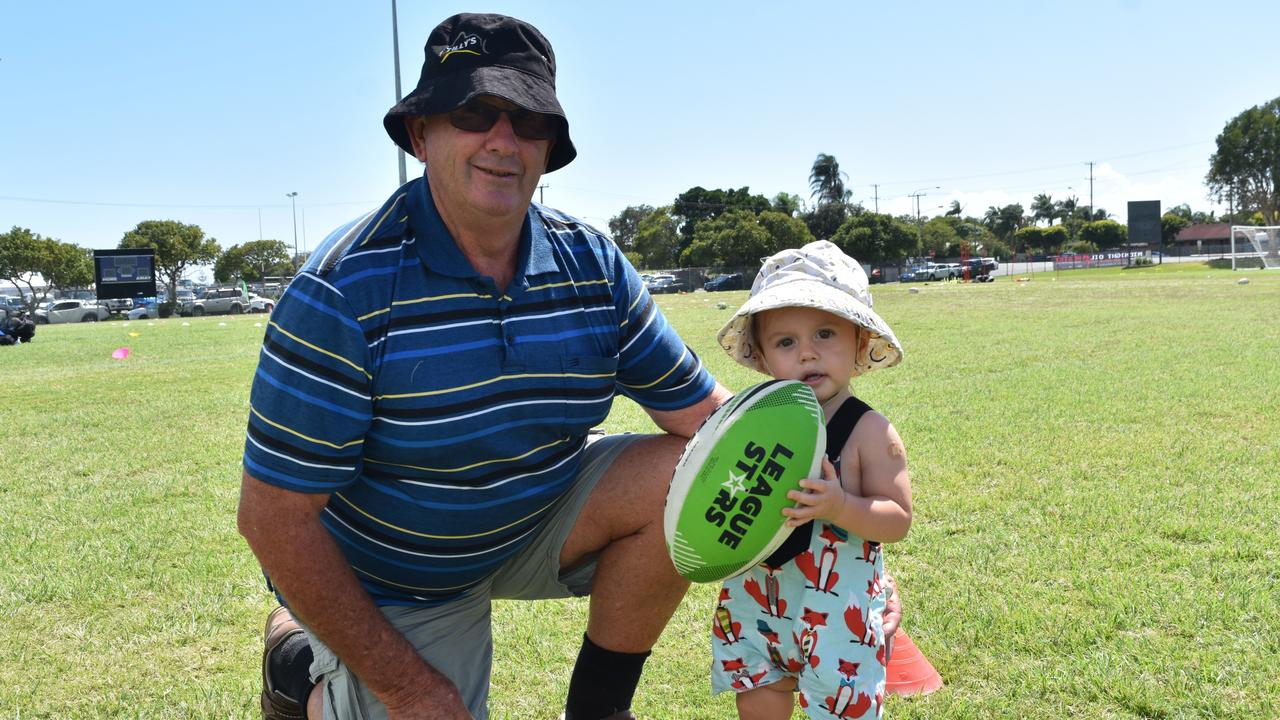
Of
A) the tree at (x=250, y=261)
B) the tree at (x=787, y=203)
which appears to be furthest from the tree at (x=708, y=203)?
the tree at (x=250, y=261)

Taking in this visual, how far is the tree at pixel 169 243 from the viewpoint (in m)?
55.5

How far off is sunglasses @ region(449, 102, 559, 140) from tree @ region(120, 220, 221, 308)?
192 ft

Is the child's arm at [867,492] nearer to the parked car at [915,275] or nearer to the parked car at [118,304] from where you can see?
the parked car at [118,304]

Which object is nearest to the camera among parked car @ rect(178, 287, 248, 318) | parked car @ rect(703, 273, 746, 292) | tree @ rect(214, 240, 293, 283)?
parked car @ rect(178, 287, 248, 318)

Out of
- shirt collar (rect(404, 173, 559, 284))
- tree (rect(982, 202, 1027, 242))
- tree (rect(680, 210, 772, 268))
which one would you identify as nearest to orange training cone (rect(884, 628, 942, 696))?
shirt collar (rect(404, 173, 559, 284))

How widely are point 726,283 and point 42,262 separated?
126ft

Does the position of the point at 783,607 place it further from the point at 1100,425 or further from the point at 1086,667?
the point at 1100,425

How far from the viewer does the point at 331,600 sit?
6.66 ft

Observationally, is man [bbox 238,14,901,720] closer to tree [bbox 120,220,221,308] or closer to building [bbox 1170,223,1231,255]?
tree [bbox 120,220,221,308]

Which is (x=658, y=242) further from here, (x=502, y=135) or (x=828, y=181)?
(x=502, y=135)

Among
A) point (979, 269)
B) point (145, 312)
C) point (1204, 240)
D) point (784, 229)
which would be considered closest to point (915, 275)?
point (979, 269)

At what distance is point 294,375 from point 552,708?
1351mm

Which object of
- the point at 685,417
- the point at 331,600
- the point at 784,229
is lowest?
the point at 331,600

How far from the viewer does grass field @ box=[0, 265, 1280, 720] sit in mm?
2729
